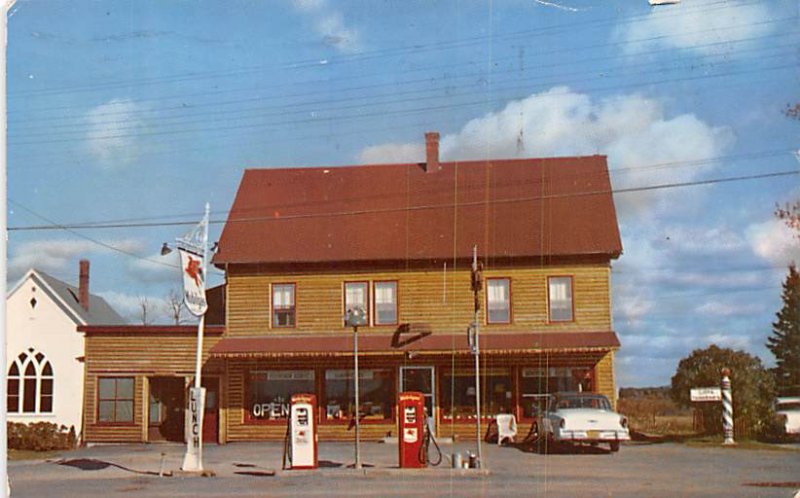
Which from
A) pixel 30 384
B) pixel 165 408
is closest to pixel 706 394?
pixel 165 408

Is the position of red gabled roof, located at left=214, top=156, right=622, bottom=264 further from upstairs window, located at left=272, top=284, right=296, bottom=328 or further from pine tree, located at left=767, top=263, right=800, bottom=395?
pine tree, located at left=767, top=263, right=800, bottom=395

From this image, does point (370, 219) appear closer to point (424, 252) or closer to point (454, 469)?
point (424, 252)

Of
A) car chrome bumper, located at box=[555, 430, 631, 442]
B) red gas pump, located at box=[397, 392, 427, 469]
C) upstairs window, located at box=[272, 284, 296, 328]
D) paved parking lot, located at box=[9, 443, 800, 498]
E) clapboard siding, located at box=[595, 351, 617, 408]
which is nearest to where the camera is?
paved parking lot, located at box=[9, 443, 800, 498]

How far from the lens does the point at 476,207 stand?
24.1 m

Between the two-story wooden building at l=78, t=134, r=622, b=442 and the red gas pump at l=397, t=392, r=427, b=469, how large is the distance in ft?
17.6

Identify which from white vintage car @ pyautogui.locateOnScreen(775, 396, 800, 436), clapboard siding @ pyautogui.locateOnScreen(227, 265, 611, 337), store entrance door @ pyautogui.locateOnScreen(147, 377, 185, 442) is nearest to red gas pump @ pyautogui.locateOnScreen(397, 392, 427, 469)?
clapboard siding @ pyautogui.locateOnScreen(227, 265, 611, 337)

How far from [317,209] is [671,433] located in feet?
32.4

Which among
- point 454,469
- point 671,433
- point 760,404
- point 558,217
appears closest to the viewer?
point 454,469

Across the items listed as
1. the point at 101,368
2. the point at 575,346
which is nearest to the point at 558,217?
the point at 575,346

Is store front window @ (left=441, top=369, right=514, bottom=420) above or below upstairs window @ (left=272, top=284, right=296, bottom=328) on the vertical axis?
below

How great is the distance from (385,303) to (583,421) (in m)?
6.48

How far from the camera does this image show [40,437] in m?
20.5

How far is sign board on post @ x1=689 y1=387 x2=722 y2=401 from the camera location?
2034 centimetres

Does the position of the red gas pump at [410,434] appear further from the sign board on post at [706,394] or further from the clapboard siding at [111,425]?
the clapboard siding at [111,425]
